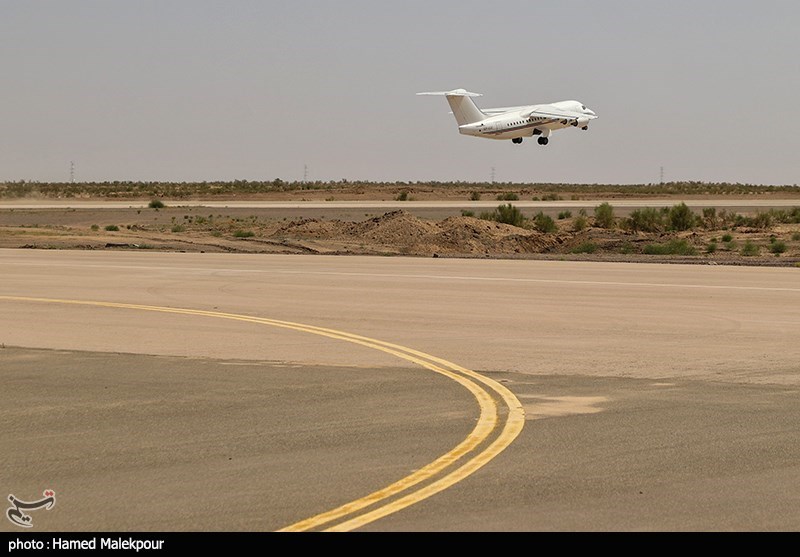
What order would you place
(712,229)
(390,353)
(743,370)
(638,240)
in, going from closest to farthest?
1. (743,370)
2. (390,353)
3. (638,240)
4. (712,229)

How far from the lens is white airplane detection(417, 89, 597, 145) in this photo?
76375mm

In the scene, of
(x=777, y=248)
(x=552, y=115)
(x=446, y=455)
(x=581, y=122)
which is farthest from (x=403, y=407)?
(x=581, y=122)

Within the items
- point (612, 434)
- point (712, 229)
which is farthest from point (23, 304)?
point (712, 229)

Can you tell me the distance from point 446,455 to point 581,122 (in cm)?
7207

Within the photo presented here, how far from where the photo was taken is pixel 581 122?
7994 centimetres

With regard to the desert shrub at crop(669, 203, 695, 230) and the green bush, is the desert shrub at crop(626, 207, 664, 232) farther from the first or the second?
the green bush

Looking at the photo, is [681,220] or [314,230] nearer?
[314,230]

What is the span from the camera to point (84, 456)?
9.90m

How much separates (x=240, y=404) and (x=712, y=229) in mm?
49281

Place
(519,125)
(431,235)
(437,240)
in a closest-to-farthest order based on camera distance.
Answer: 1. (437,240)
2. (431,235)
3. (519,125)

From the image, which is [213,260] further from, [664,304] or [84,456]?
[84,456]

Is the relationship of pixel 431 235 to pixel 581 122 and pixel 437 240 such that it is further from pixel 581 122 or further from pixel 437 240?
pixel 581 122

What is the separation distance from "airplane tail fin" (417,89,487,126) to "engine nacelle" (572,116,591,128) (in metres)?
6.48

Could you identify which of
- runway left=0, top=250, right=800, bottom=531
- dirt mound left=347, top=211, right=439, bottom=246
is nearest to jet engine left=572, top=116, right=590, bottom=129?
dirt mound left=347, top=211, right=439, bottom=246
